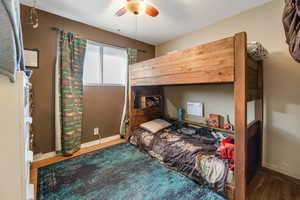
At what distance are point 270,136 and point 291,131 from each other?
23 cm

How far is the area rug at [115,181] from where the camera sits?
4.55 ft

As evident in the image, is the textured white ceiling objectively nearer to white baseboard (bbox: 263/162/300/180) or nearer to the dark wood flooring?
white baseboard (bbox: 263/162/300/180)

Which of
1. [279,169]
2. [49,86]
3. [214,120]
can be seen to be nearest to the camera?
[279,169]

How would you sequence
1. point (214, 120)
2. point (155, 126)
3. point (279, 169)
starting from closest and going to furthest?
point (279, 169), point (214, 120), point (155, 126)

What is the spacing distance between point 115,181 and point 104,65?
224 centimetres

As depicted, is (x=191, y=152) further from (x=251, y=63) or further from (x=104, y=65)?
(x=104, y=65)

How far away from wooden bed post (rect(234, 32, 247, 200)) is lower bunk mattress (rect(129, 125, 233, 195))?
142mm

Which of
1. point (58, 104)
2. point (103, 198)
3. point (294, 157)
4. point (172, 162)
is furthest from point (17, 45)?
point (294, 157)

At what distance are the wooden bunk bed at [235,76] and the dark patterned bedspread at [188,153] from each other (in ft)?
0.67

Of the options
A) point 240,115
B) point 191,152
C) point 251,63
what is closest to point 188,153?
point 191,152

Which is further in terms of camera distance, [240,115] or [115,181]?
[115,181]

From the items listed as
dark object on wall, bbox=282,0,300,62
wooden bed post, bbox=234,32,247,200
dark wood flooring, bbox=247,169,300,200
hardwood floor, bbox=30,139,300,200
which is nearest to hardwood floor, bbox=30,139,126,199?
hardwood floor, bbox=30,139,300,200

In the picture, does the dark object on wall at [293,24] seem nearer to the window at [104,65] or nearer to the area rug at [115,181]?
the area rug at [115,181]

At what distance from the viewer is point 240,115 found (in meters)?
1.22
